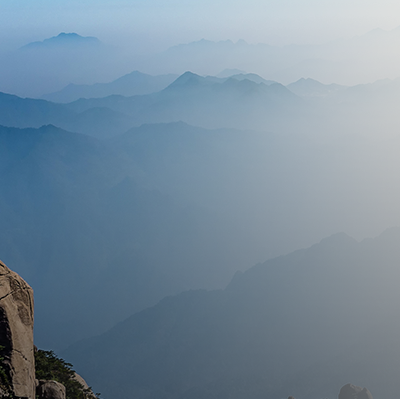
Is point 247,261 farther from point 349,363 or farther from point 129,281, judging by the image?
point 349,363

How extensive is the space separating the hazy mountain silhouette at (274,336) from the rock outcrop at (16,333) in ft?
309

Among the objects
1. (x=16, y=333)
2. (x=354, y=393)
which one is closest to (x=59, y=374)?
(x=16, y=333)

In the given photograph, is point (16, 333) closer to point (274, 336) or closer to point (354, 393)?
point (354, 393)

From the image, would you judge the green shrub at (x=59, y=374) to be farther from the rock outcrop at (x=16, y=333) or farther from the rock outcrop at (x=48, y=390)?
the rock outcrop at (x=16, y=333)

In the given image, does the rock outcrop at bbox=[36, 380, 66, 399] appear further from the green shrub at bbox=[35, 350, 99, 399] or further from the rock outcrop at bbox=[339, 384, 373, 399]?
the rock outcrop at bbox=[339, 384, 373, 399]

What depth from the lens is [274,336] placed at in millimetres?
114625

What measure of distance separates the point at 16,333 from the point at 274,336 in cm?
11140

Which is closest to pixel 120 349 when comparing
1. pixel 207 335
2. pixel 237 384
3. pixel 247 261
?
pixel 207 335

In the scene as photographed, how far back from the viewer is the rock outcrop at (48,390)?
18.1 meters

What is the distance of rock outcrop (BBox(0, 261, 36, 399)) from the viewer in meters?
13.7

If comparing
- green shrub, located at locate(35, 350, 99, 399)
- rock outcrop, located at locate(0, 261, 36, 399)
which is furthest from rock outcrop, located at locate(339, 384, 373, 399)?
rock outcrop, located at locate(0, 261, 36, 399)

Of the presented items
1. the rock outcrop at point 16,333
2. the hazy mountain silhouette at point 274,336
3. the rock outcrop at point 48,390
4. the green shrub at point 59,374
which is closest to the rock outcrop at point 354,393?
the hazy mountain silhouette at point 274,336

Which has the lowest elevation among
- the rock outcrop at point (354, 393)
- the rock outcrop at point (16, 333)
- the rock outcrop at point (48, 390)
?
the rock outcrop at point (354, 393)

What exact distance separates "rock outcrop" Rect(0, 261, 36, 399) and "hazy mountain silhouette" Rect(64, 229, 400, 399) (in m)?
94.2
